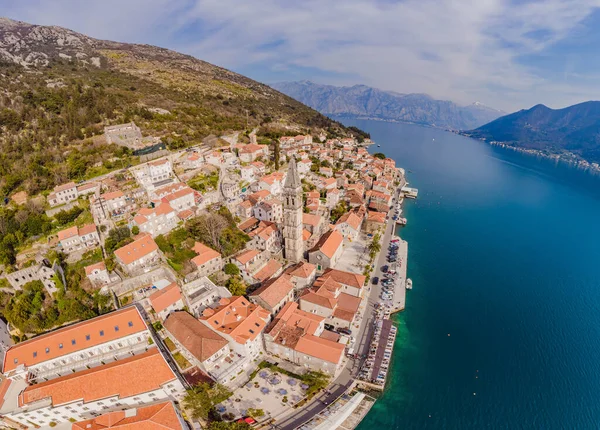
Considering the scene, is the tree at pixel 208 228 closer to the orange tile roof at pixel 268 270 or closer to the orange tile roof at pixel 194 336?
the orange tile roof at pixel 268 270

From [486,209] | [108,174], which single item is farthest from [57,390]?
[486,209]

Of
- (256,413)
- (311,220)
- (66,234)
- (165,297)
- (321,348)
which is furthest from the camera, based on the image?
(311,220)

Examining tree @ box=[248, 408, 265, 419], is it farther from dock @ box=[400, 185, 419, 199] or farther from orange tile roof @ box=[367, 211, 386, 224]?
dock @ box=[400, 185, 419, 199]

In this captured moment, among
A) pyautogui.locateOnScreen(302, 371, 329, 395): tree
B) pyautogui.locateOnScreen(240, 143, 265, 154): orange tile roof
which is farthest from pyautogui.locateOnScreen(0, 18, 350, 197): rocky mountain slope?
pyautogui.locateOnScreen(302, 371, 329, 395): tree

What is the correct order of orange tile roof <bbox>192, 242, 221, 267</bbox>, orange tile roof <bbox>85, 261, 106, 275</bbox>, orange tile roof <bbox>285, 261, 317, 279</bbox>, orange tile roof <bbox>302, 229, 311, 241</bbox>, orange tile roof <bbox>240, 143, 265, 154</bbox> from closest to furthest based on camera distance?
orange tile roof <bbox>85, 261, 106, 275</bbox> → orange tile roof <bbox>192, 242, 221, 267</bbox> → orange tile roof <bbox>285, 261, 317, 279</bbox> → orange tile roof <bbox>302, 229, 311, 241</bbox> → orange tile roof <bbox>240, 143, 265, 154</bbox>

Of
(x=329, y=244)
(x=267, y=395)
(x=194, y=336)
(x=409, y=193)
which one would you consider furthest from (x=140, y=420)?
(x=409, y=193)

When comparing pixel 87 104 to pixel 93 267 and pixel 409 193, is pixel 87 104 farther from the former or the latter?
pixel 409 193
